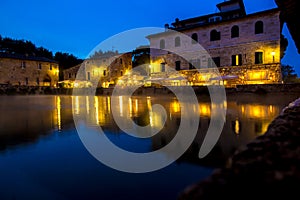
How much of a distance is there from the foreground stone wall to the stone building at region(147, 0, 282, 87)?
2074 cm

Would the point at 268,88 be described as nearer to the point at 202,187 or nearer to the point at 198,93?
the point at 198,93

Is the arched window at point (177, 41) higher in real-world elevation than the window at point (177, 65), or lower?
higher

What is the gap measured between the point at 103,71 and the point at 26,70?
14.4m

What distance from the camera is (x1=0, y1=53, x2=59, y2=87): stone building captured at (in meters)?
34.3

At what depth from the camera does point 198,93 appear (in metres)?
18.6

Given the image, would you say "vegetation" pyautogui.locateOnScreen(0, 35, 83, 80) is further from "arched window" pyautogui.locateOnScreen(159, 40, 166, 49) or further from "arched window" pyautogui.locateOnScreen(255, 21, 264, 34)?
"arched window" pyautogui.locateOnScreen(255, 21, 264, 34)

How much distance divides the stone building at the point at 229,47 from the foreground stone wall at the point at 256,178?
20.7m

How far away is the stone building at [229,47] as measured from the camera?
69.5ft

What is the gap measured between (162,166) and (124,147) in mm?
1155

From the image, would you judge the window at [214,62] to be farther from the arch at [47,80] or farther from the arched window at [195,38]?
the arch at [47,80]

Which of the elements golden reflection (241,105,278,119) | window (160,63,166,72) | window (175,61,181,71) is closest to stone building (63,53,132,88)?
window (160,63,166,72)

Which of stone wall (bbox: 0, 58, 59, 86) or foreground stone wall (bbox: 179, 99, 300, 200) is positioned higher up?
stone wall (bbox: 0, 58, 59, 86)

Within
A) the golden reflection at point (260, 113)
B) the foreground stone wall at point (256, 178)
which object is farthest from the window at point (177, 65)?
the foreground stone wall at point (256, 178)

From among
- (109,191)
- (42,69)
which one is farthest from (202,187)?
(42,69)
